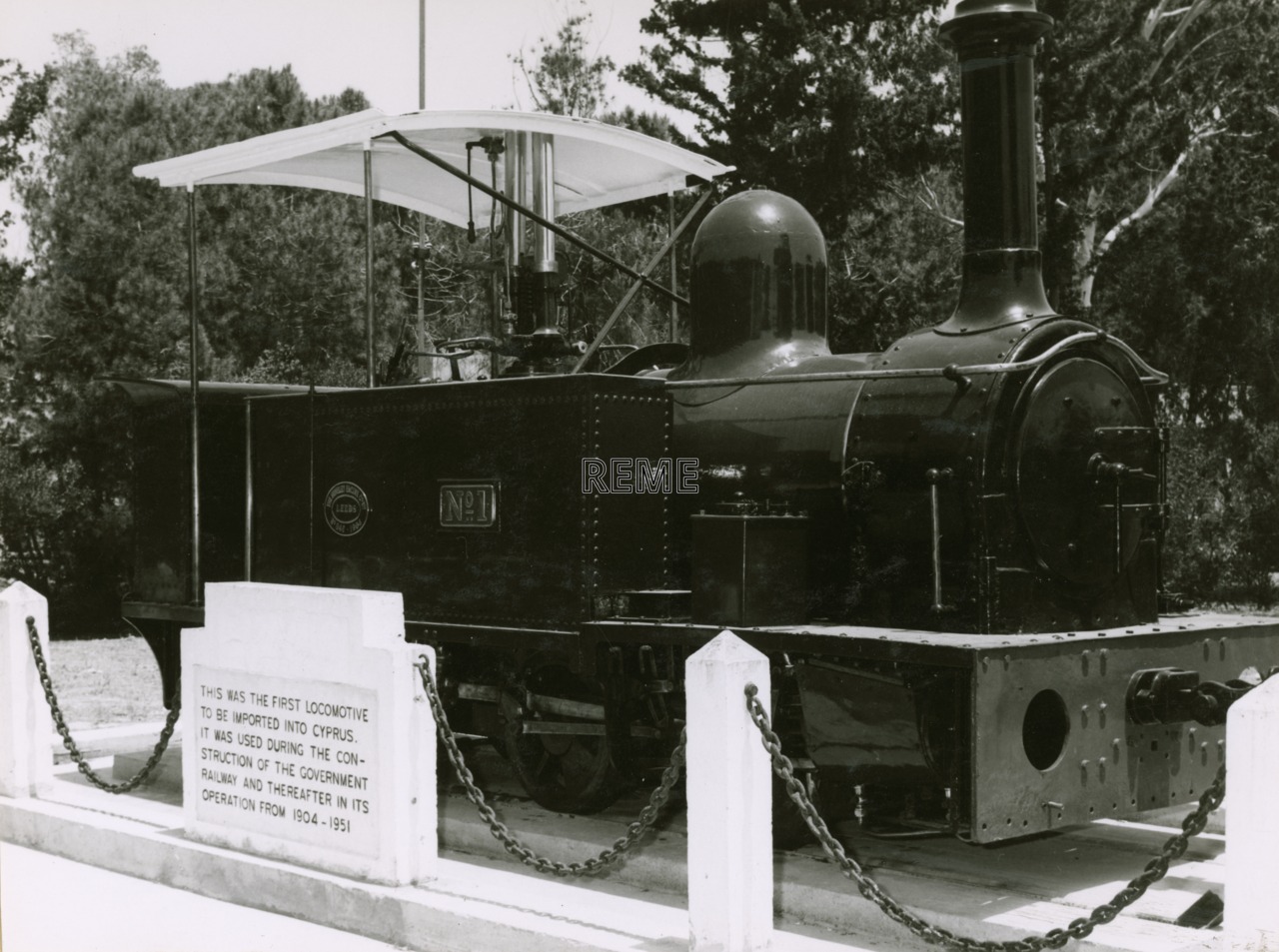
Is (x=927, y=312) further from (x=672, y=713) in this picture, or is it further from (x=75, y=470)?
(x=672, y=713)

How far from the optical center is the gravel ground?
12.6 metres

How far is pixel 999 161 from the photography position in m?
5.98

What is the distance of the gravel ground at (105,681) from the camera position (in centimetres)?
1259

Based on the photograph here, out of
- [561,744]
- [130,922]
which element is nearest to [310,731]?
[130,922]

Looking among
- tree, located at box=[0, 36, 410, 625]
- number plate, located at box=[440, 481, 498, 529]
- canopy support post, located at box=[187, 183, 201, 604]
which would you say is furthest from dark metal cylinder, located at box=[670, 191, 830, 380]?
tree, located at box=[0, 36, 410, 625]

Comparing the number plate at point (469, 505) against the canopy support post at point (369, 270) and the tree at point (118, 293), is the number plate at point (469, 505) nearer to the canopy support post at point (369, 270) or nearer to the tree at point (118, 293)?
the canopy support post at point (369, 270)

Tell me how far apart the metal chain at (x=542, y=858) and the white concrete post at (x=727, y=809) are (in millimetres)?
222

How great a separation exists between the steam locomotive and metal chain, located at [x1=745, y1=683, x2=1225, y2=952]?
731 mm

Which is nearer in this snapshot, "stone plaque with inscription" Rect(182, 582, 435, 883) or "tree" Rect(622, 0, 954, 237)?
"stone plaque with inscription" Rect(182, 582, 435, 883)

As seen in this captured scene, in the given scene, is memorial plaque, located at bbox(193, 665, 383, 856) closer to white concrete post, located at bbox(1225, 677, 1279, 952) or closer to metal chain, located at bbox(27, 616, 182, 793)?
metal chain, located at bbox(27, 616, 182, 793)

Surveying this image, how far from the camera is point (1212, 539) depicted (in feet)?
74.3

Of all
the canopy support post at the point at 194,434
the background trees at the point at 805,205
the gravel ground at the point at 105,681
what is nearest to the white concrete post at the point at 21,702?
the canopy support post at the point at 194,434

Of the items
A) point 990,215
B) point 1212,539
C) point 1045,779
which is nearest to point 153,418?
point 990,215

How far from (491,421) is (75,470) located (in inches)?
661
